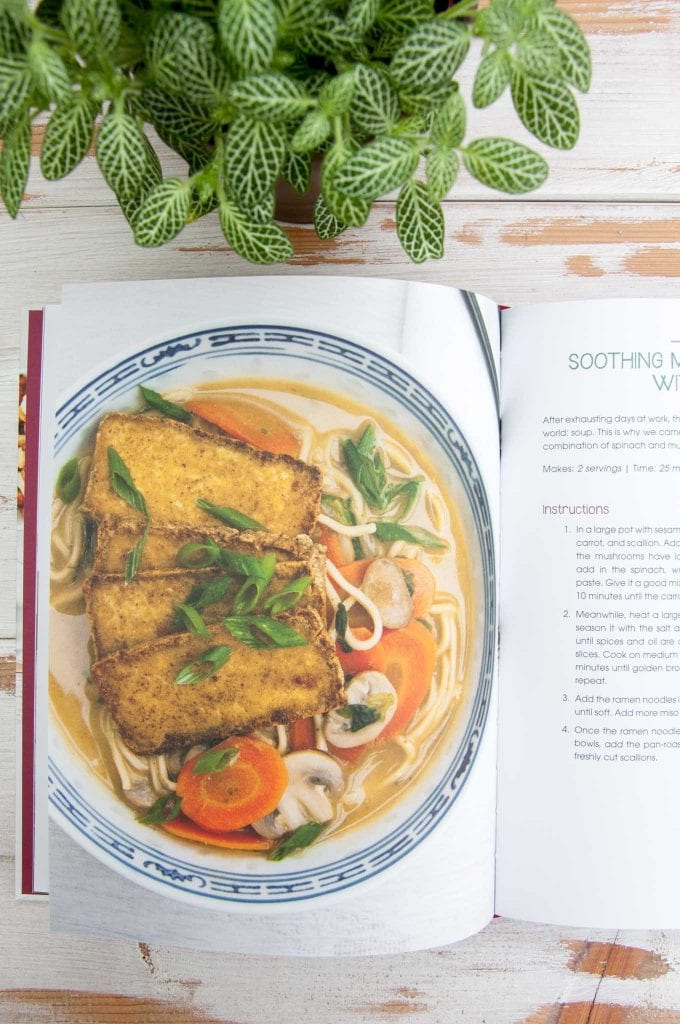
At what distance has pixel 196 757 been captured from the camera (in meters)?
0.54

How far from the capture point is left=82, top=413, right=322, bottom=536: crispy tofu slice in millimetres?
533

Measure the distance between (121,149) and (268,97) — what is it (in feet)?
0.26

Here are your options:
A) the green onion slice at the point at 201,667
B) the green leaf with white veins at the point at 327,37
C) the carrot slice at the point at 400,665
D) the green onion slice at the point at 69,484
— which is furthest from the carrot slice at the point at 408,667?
the green leaf with white veins at the point at 327,37

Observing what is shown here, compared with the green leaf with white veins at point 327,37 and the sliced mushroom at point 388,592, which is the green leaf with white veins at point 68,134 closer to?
the green leaf with white veins at point 327,37

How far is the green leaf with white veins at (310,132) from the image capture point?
0.35 m

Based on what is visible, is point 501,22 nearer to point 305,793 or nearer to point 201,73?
point 201,73

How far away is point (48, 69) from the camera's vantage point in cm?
33

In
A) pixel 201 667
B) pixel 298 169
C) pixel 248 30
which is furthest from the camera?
pixel 201 667

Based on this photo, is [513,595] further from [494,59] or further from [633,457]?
[494,59]

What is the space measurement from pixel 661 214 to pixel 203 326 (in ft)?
Result: 1.11

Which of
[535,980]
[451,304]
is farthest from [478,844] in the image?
[451,304]

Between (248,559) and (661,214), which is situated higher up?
(661,214)

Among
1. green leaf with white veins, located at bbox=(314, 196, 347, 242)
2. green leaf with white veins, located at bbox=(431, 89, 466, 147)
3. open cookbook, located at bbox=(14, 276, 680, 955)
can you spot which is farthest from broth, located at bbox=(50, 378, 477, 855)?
green leaf with white veins, located at bbox=(431, 89, 466, 147)

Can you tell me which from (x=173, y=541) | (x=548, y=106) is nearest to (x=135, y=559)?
(x=173, y=541)
